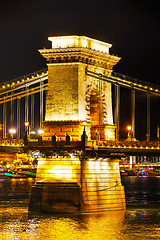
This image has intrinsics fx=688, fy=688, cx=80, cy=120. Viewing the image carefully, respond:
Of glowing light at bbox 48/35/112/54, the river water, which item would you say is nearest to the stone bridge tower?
glowing light at bbox 48/35/112/54

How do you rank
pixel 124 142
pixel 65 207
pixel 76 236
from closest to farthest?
pixel 76 236 → pixel 65 207 → pixel 124 142

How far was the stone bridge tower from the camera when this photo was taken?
69.9 metres

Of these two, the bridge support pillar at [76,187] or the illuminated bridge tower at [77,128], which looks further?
the illuminated bridge tower at [77,128]

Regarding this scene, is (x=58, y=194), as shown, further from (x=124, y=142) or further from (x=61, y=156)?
(x=124, y=142)

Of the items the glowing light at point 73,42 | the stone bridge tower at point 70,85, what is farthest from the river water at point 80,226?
the glowing light at point 73,42

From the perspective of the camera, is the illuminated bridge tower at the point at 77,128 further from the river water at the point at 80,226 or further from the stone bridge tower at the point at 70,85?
the river water at the point at 80,226

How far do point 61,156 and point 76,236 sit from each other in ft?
40.1

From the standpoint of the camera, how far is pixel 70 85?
7019 centimetres

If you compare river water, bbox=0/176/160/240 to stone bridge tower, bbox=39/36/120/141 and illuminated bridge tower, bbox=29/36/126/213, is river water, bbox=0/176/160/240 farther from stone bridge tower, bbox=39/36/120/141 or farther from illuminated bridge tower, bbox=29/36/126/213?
stone bridge tower, bbox=39/36/120/141

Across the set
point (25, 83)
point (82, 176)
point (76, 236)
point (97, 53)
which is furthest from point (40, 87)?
point (76, 236)

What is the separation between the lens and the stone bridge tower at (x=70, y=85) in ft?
229

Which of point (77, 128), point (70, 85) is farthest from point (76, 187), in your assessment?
point (70, 85)

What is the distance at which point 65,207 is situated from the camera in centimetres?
6425

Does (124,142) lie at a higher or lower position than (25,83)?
lower
